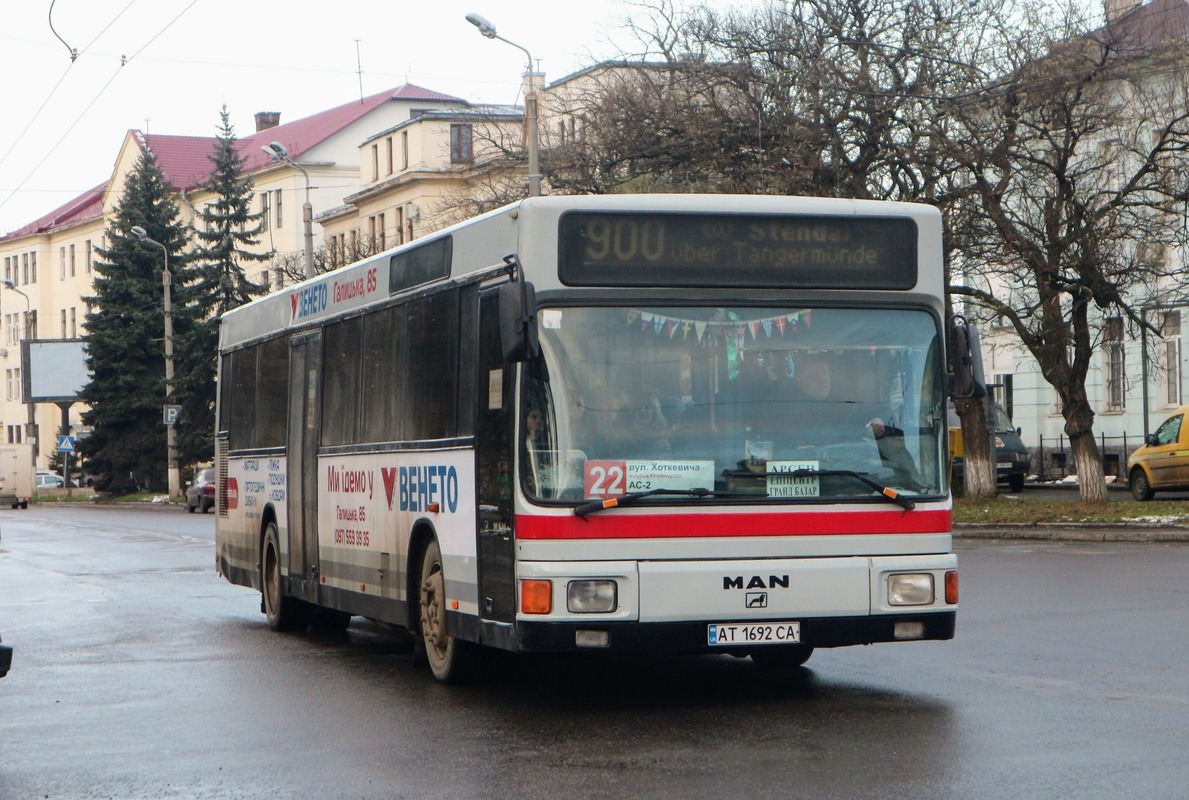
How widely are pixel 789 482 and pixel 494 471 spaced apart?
5.18ft

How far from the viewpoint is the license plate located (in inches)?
372

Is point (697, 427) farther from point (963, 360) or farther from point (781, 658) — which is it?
point (781, 658)

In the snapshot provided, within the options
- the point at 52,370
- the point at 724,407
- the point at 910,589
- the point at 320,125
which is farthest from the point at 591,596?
the point at 320,125

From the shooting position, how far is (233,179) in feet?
232

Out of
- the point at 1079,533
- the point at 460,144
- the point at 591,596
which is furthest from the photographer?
the point at 460,144

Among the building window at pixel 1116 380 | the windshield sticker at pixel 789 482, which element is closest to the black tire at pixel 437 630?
the windshield sticker at pixel 789 482

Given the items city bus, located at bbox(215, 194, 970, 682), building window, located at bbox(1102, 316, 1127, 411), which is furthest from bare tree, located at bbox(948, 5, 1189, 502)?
city bus, located at bbox(215, 194, 970, 682)

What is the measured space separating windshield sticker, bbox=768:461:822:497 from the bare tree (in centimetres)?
1996

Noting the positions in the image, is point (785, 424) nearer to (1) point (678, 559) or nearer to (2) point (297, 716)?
(1) point (678, 559)

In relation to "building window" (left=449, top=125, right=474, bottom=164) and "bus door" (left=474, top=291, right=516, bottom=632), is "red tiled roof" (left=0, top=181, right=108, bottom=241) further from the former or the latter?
"bus door" (left=474, top=291, right=516, bottom=632)

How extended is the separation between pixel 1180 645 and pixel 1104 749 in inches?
173

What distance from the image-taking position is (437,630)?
436 inches

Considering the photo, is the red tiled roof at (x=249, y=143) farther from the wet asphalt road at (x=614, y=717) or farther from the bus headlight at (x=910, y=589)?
the bus headlight at (x=910, y=589)

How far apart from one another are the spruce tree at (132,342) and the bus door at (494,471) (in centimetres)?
6366
